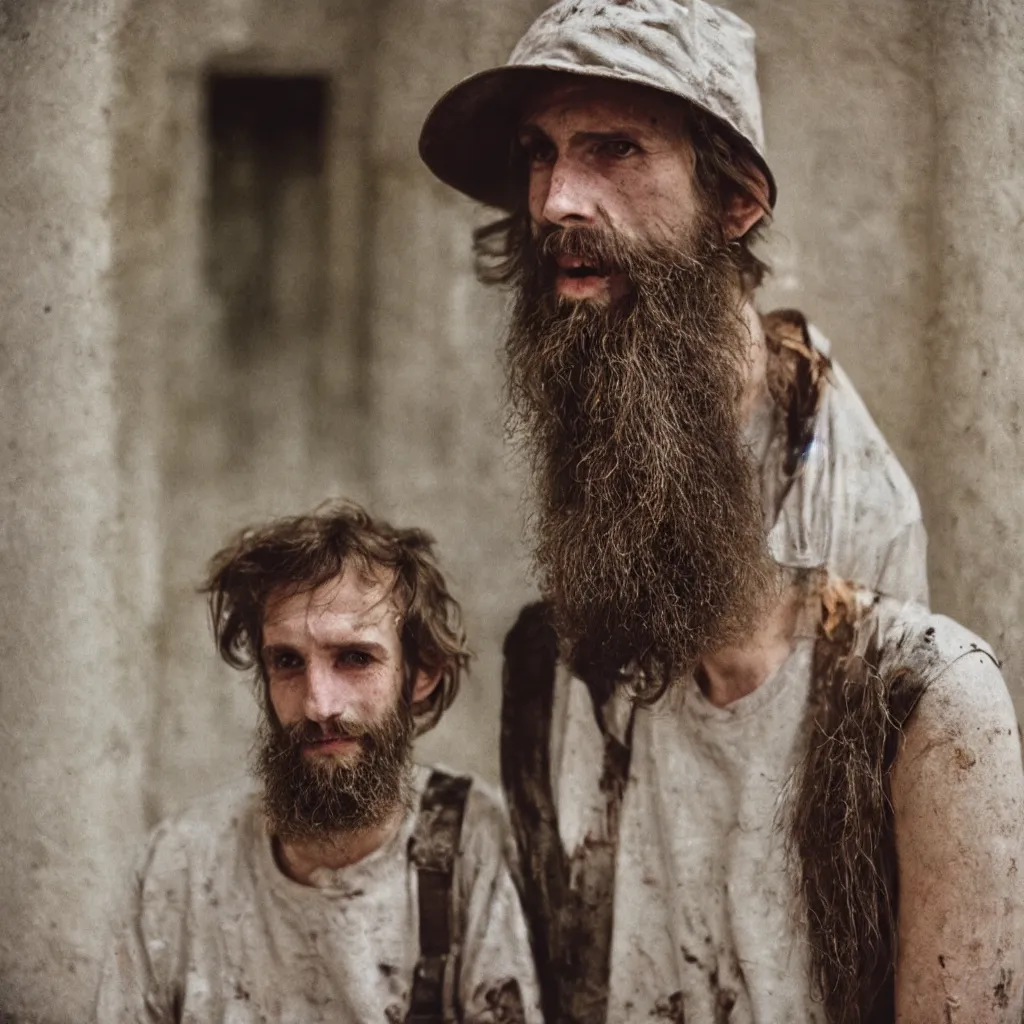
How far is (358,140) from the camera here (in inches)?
112

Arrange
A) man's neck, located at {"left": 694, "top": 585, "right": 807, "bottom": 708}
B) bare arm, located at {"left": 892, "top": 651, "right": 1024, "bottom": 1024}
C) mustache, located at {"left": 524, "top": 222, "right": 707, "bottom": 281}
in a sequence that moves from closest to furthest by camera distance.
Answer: bare arm, located at {"left": 892, "top": 651, "right": 1024, "bottom": 1024} < mustache, located at {"left": 524, "top": 222, "right": 707, "bottom": 281} < man's neck, located at {"left": 694, "top": 585, "right": 807, "bottom": 708}

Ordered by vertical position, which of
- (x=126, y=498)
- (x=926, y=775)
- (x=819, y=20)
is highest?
(x=819, y=20)

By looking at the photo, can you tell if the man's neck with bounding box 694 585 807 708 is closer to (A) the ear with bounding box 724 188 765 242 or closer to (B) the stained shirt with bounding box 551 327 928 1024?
(B) the stained shirt with bounding box 551 327 928 1024

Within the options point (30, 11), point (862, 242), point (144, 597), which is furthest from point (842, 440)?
point (30, 11)

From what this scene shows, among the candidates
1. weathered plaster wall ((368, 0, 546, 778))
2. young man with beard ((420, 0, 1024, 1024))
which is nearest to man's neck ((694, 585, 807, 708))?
young man with beard ((420, 0, 1024, 1024))

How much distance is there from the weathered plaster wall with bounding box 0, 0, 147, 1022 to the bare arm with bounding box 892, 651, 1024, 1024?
4.61 feet

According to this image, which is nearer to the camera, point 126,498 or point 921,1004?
point 921,1004

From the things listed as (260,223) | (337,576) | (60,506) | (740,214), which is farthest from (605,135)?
(60,506)

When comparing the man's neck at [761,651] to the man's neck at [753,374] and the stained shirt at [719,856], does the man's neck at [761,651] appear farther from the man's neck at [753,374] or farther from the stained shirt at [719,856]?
the man's neck at [753,374]

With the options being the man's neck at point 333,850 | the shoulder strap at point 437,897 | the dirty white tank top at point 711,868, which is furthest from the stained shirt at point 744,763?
the man's neck at point 333,850

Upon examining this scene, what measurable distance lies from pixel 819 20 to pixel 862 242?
0.42m

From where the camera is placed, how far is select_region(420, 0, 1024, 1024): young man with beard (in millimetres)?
2410

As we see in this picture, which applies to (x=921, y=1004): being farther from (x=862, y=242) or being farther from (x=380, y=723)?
(x=862, y=242)

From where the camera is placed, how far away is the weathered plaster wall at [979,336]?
2.69 meters
